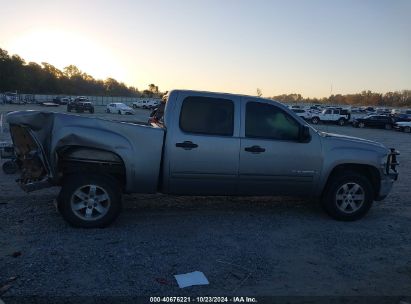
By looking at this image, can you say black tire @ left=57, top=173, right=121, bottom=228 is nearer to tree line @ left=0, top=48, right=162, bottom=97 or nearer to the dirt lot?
the dirt lot

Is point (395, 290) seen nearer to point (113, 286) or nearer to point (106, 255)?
point (113, 286)

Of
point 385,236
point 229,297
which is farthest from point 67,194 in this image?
point 385,236

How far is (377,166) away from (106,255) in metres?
4.40

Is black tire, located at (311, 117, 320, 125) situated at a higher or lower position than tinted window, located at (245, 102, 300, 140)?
higher

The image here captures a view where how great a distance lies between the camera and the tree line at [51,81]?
97000 millimetres

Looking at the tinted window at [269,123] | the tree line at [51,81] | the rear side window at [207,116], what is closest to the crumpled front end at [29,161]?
the rear side window at [207,116]

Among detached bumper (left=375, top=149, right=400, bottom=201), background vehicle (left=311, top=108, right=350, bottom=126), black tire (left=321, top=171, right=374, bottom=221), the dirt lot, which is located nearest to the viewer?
the dirt lot

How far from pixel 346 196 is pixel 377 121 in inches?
1529

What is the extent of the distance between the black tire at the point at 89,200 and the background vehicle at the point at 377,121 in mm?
40740

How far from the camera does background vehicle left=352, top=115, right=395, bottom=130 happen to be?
136 feet

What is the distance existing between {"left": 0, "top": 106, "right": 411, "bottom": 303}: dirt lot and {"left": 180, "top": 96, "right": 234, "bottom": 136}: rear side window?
4.59 ft

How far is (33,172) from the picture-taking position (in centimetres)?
580

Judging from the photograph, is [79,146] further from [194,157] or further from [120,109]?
[120,109]

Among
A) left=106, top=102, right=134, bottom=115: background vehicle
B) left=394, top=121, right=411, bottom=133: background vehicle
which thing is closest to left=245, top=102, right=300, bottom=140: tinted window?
left=394, top=121, right=411, bottom=133: background vehicle
